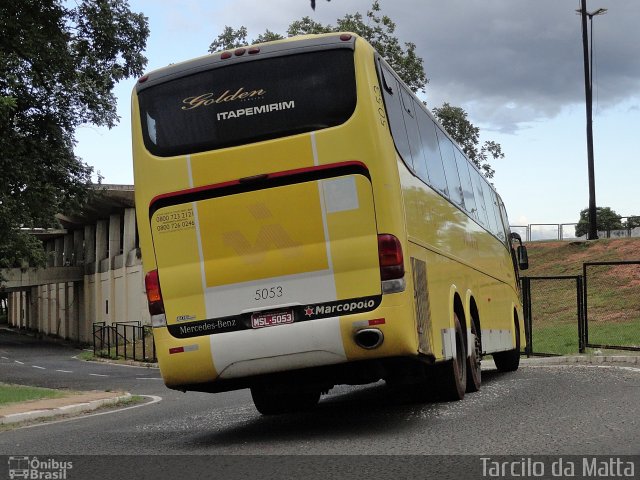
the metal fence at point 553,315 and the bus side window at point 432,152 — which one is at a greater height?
the bus side window at point 432,152

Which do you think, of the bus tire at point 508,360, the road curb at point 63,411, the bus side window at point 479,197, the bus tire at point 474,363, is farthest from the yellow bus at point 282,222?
the bus tire at point 508,360

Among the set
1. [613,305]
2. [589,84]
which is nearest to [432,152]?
[613,305]

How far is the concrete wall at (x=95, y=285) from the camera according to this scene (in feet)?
206

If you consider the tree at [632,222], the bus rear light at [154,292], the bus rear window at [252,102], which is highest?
the bus rear window at [252,102]

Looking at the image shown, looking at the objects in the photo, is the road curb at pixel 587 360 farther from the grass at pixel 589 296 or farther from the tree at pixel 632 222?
the tree at pixel 632 222

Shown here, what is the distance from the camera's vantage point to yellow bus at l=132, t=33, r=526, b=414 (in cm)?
864

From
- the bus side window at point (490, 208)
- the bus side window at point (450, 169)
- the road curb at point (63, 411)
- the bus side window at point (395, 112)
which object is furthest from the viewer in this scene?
the bus side window at point (490, 208)

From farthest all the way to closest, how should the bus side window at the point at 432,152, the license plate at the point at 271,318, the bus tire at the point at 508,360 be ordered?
1. the bus tire at the point at 508,360
2. the bus side window at the point at 432,152
3. the license plate at the point at 271,318

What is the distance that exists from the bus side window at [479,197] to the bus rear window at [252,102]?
257 inches

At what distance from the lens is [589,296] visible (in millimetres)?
39469

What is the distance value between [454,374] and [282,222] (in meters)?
3.29

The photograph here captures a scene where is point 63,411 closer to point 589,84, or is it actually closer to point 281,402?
point 281,402

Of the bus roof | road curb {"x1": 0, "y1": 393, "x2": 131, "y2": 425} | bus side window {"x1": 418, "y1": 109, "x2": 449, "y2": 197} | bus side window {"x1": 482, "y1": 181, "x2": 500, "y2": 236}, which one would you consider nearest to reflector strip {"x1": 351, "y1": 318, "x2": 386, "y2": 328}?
the bus roof

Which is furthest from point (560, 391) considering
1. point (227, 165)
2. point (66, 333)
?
point (66, 333)
